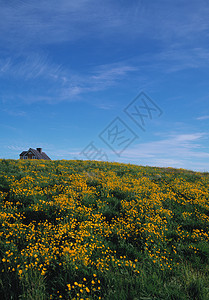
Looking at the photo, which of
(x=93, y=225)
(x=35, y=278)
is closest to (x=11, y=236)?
(x=35, y=278)

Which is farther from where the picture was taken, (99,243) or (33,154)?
(33,154)

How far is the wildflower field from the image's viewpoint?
411cm

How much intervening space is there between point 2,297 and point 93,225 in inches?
119

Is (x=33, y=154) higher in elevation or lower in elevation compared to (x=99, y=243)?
higher

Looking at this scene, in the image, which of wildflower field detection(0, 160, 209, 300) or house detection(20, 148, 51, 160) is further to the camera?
house detection(20, 148, 51, 160)

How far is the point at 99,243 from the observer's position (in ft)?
18.1

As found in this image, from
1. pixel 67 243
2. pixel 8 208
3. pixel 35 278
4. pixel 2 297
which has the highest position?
pixel 8 208

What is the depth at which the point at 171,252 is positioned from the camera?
5754mm

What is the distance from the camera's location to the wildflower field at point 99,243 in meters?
4.11

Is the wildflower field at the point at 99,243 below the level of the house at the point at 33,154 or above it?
below

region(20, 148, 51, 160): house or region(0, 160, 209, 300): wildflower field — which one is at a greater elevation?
region(20, 148, 51, 160): house

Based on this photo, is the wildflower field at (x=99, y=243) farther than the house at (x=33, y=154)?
No

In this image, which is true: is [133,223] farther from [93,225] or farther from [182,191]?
[182,191]

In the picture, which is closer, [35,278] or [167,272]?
[35,278]
